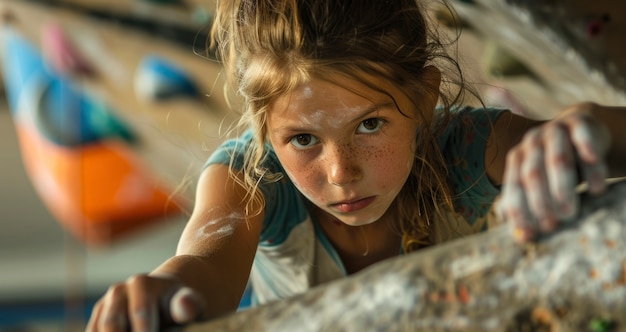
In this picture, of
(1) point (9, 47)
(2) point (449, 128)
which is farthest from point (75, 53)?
(2) point (449, 128)

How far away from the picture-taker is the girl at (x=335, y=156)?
20.5 inches

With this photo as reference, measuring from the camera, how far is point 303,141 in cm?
69

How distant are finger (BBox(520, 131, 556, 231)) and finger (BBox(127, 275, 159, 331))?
22 centimetres

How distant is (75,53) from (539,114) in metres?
1.09

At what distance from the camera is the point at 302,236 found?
2.91ft

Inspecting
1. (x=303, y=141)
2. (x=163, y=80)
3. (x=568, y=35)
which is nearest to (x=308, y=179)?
(x=303, y=141)

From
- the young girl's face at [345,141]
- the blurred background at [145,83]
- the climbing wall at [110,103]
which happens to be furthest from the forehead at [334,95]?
the climbing wall at [110,103]

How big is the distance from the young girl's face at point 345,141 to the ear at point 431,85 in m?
0.03

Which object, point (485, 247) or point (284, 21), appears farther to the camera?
point (284, 21)

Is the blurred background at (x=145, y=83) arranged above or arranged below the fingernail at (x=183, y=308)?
below

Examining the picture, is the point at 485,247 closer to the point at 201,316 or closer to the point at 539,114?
the point at 201,316

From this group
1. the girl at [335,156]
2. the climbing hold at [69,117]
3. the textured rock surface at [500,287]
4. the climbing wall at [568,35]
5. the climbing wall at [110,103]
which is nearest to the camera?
the textured rock surface at [500,287]

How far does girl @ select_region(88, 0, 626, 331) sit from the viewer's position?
52cm

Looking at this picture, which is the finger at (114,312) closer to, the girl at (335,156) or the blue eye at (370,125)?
the girl at (335,156)
